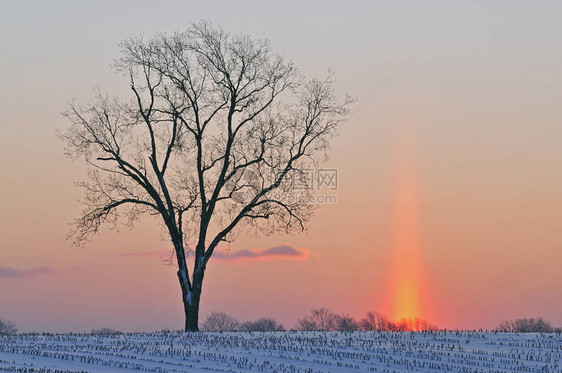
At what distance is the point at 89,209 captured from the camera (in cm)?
3706

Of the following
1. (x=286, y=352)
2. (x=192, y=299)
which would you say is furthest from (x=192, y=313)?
(x=286, y=352)

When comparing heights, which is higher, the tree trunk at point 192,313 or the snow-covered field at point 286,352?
the tree trunk at point 192,313

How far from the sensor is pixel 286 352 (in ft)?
74.3

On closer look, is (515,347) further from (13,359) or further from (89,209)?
(89,209)

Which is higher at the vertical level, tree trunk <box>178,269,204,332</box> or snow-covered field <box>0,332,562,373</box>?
tree trunk <box>178,269,204,332</box>

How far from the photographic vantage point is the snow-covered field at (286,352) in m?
19.6

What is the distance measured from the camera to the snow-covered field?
1959cm

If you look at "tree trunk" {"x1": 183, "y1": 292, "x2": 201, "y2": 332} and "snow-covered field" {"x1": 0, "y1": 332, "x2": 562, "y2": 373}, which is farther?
"tree trunk" {"x1": 183, "y1": 292, "x2": 201, "y2": 332}

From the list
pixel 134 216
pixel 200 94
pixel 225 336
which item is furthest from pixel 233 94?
pixel 225 336

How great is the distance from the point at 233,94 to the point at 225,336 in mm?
13216

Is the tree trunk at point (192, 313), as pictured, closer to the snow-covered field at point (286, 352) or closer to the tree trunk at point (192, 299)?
the tree trunk at point (192, 299)

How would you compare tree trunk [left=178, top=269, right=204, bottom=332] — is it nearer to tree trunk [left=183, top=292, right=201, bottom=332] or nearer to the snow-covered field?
tree trunk [left=183, top=292, right=201, bottom=332]

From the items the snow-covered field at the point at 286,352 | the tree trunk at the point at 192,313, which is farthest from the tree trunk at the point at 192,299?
the snow-covered field at the point at 286,352

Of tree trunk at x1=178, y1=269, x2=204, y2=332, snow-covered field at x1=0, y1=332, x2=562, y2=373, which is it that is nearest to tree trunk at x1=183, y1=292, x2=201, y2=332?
tree trunk at x1=178, y1=269, x2=204, y2=332
